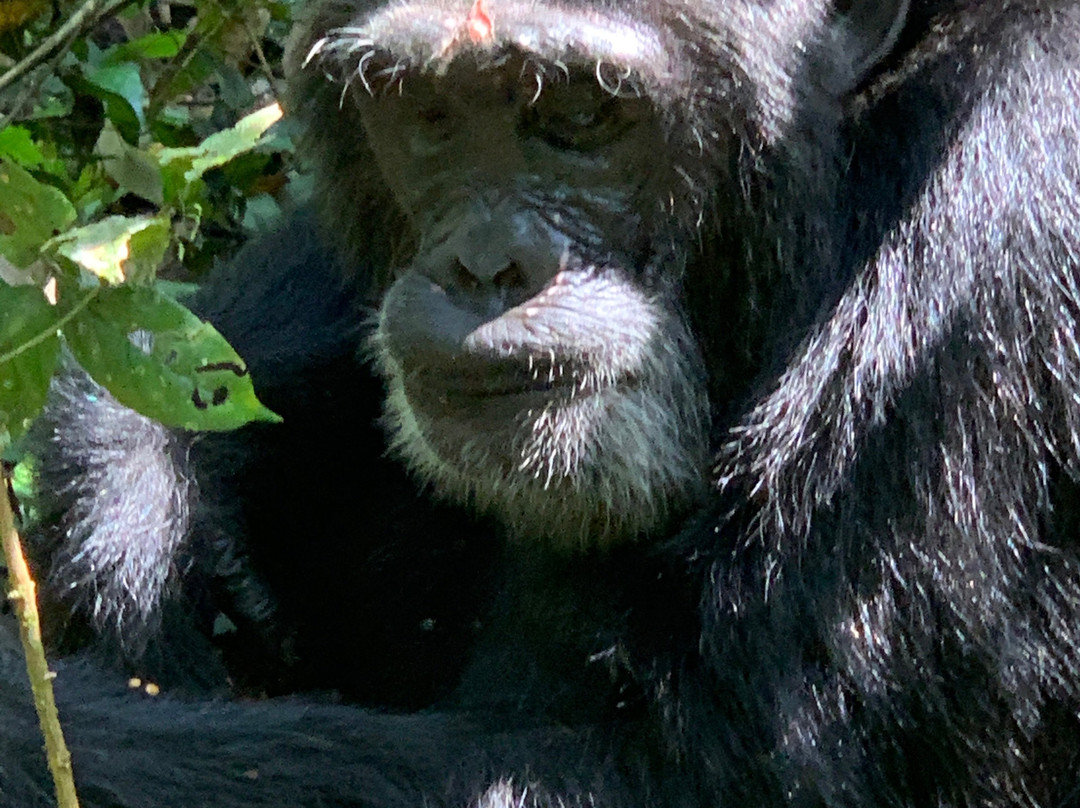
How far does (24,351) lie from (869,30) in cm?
172

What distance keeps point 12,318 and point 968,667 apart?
1.68 m

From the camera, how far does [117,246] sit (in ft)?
6.93

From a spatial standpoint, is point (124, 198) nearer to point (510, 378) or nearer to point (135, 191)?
point (135, 191)

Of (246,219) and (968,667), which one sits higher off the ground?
(968,667)

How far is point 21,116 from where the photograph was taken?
12.3 ft

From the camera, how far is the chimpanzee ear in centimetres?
289

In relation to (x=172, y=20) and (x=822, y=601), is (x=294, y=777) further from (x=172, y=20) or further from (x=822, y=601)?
(x=172, y=20)

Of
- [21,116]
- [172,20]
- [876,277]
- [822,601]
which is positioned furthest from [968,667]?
[172,20]

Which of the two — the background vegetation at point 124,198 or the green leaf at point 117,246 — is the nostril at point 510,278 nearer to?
the background vegetation at point 124,198

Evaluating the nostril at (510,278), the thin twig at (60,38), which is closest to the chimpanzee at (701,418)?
the nostril at (510,278)

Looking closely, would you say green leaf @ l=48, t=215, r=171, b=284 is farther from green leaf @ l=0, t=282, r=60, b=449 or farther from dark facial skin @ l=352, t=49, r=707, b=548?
dark facial skin @ l=352, t=49, r=707, b=548

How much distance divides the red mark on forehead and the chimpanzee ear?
0.70 m

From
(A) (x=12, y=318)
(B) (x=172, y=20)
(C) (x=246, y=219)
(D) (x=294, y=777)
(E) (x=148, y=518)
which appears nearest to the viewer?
(A) (x=12, y=318)

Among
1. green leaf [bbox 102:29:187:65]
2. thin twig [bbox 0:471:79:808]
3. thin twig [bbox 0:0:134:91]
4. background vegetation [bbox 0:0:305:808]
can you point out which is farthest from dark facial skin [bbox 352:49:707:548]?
green leaf [bbox 102:29:187:65]
